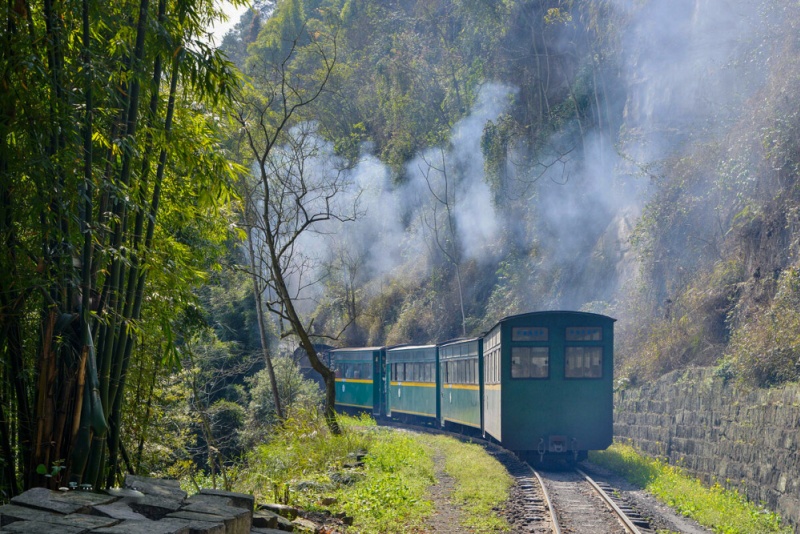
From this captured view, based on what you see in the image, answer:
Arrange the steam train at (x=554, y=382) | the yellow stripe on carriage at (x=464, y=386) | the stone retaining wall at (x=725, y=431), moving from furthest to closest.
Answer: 1. the yellow stripe on carriage at (x=464, y=386)
2. the steam train at (x=554, y=382)
3. the stone retaining wall at (x=725, y=431)

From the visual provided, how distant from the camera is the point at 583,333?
16000 mm

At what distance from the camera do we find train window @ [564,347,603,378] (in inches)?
629

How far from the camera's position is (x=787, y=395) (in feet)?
36.3

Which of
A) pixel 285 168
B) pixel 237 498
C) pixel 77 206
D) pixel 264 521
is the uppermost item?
pixel 285 168

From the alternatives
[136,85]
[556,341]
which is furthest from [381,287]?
[136,85]

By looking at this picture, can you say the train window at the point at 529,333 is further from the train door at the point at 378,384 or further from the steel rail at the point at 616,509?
the train door at the point at 378,384

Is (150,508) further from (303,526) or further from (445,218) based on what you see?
(445,218)

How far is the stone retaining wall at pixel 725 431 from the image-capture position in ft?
35.3

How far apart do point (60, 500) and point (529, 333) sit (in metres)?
12.4

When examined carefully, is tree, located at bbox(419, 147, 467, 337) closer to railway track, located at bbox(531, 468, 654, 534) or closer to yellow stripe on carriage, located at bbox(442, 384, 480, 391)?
yellow stripe on carriage, located at bbox(442, 384, 480, 391)

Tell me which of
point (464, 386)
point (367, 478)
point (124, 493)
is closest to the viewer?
point (124, 493)

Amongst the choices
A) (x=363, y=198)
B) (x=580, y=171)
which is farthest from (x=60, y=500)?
(x=363, y=198)

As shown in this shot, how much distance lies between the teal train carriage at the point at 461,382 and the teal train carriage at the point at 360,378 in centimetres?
562

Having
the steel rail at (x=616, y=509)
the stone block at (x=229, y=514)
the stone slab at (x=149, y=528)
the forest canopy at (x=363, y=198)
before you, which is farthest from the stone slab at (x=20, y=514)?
the steel rail at (x=616, y=509)
